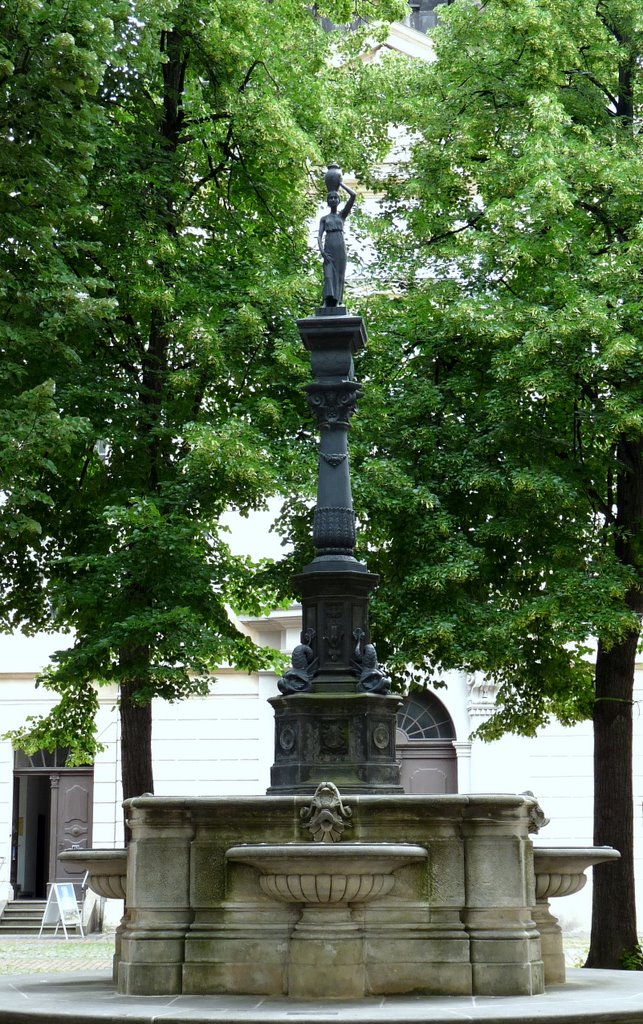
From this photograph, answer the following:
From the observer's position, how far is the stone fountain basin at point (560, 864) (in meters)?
10.1

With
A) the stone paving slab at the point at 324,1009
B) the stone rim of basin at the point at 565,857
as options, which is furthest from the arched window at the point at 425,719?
the stone paving slab at the point at 324,1009

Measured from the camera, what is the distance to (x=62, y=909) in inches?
883

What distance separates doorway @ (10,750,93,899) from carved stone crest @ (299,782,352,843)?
1802 cm

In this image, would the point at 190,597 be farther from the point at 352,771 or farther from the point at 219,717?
the point at 219,717

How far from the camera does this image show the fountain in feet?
29.0

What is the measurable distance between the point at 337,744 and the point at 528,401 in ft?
22.8

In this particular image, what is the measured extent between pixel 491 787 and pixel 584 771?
173cm

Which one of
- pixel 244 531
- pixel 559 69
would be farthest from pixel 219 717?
pixel 559 69

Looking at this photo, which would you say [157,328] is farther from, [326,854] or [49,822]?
[49,822]

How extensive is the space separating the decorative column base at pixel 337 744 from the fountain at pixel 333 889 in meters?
0.01

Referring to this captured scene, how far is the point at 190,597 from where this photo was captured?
15.4 metres

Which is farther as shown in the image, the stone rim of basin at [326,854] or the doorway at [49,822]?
the doorway at [49,822]

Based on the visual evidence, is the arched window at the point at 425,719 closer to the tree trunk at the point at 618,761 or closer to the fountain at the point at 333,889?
the tree trunk at the point at 618,761

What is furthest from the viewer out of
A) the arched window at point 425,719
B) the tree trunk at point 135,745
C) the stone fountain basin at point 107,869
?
the arched window at point 425,719
